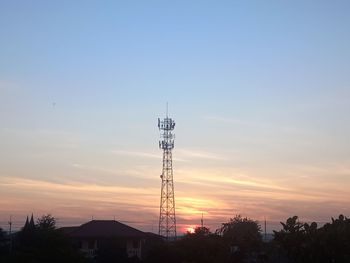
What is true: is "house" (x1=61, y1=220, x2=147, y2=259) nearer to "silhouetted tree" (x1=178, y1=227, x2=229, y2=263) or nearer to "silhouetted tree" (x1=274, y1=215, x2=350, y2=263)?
"silhouetted tree" (x1=178, y1=227, x2=229, y2=263)

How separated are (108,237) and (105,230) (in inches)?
80.3

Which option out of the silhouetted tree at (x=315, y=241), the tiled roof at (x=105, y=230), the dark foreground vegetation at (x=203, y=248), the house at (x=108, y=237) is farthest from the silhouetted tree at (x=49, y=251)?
the tiled roof at (x=105, y=230)

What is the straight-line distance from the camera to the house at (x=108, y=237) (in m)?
59.1

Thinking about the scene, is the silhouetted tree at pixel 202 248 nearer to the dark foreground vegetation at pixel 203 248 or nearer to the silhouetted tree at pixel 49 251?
the dark foreground vegetation at pixel 203 248

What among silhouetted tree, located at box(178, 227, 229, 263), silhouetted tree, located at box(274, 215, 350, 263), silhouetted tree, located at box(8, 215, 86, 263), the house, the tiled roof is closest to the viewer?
silhouetted tree, located at box(274, 215, 350, 263)

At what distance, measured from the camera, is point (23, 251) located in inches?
1465

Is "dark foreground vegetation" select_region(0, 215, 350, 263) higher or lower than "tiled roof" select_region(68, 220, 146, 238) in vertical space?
lower

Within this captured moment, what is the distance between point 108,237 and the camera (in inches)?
2329

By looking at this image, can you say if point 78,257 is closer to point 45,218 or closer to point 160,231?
point 45,218

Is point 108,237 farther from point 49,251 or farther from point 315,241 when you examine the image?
point 315,241

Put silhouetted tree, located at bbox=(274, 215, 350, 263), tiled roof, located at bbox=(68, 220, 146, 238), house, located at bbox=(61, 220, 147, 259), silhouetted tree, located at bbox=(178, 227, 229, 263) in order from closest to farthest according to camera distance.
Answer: silhouetted tree, located at bbox=(274, 215, 350, 263) → silhouetted tree, located at bbox=(178, 227, 229, 263) → house, located at bbox=(61, 220, 147, 259) → tiled roof, located at bbox=(68, 220, 146, 238)

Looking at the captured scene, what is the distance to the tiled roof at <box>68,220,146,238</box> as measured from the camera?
196ft

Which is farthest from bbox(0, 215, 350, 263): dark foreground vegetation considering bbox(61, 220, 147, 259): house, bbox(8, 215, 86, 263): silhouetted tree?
bbox(61, 220, 147, 259): house

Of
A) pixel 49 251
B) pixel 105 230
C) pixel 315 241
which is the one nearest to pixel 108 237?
pixel 105 230
